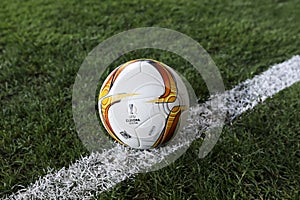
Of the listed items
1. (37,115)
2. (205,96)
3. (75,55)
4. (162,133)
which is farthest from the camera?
(75,55)

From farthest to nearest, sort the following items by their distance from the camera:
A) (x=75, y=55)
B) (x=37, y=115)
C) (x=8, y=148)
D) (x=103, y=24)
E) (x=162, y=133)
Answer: (x=103, y=24) < (x=75, y=55) < (x=37, y=115) < (x=8, y=148) < (x=162, y=133)

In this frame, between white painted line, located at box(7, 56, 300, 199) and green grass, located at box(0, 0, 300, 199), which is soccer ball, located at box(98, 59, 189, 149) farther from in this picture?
green grass, located at box(0, 0, 300, 199)

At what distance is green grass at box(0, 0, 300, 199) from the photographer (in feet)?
7.67

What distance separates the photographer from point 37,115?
9.34 ft

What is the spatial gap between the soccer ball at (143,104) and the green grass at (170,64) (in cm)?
24

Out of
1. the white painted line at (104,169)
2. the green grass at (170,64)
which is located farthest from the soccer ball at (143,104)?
the green grass at (170,64)

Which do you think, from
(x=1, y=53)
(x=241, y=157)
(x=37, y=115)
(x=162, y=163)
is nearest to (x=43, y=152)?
(x=37, y=115)

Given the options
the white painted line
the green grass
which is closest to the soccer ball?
the white painted line

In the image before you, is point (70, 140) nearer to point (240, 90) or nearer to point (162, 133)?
point (162, 133)

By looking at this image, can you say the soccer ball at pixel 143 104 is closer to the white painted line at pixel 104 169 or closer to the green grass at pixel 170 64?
the white painted line at pixel 104 169

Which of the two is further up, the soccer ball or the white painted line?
the soccer ball

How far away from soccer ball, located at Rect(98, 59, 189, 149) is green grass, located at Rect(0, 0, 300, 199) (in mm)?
243

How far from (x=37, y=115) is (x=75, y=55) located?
898 millimetres

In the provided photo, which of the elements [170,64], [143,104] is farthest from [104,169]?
[170,64]
